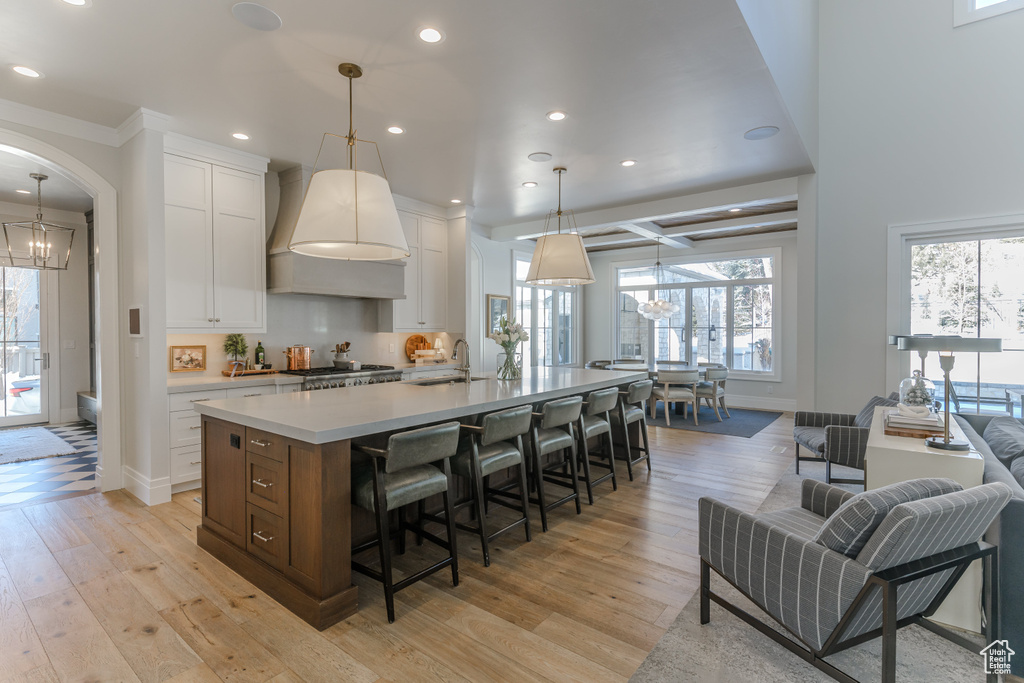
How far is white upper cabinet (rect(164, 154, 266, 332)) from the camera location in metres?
4.02

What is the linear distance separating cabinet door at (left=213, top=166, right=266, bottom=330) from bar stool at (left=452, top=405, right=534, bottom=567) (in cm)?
279

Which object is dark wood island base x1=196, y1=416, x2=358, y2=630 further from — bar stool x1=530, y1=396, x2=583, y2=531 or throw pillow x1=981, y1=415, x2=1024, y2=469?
throw pillow x1=981, y1=415, x2=1024, y2=469

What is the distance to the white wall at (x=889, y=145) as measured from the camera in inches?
170

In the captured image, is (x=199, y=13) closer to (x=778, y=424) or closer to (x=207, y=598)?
(x=207, y=598)

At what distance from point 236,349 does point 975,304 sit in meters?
6.88

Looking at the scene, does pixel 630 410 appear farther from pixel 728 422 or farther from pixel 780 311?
pixel 780 311

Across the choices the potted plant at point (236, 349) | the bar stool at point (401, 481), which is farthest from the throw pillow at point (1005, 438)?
the potted plant at point (236, 349)

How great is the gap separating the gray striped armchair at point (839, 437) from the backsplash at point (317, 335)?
417 centimetres

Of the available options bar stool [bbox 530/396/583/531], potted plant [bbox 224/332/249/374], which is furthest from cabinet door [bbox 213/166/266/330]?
bar stool [bbox 530/396/583/531]

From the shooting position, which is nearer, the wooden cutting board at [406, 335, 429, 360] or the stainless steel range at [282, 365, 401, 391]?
the stainless steel range at [282, 365, 401, 391]

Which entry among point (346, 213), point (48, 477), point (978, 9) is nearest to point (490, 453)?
point (346, 213)

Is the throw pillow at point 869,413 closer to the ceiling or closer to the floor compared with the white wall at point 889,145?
closer to the floor

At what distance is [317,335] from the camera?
5527mm

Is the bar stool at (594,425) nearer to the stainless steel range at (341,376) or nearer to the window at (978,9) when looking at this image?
the stainless steel range at (341,376)
